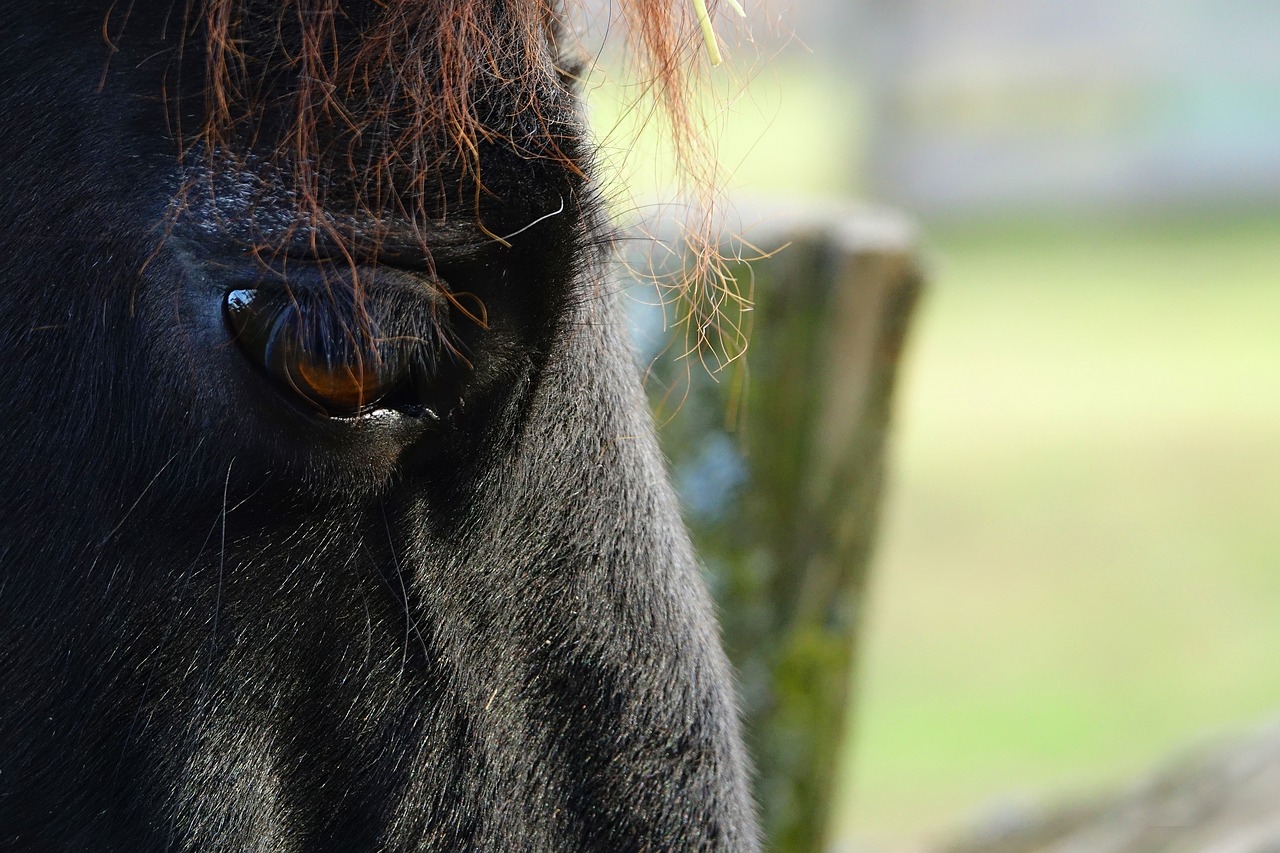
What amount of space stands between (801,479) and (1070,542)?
5.03m

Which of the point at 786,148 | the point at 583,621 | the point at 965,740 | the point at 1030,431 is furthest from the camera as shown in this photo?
the point at 786,148

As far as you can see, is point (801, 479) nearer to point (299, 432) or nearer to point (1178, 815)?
point (1178, 815)

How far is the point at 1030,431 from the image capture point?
777 cm

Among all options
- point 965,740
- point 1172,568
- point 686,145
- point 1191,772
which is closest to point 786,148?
point 1172,568

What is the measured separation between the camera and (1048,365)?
885 centimetres

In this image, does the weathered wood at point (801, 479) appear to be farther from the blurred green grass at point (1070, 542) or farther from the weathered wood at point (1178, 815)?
the weathered wood at point (1178, 815)

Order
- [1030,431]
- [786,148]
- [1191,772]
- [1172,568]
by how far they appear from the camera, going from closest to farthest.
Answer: [1191,772] < [1172,568] < [1030,431] < [786,148]

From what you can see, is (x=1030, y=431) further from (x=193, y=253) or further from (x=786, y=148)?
(x=193, y=253)

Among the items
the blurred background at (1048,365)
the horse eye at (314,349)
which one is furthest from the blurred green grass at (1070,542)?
the horse eye at (314,349)

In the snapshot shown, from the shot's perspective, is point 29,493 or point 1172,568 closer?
point 29,493

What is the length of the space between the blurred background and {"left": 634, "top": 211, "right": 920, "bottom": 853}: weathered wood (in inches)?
3.1

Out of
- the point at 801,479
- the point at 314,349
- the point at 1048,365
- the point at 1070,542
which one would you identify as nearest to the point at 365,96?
the point at 314,349

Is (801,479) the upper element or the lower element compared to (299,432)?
lower

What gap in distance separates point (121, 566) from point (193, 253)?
228 millimetres
